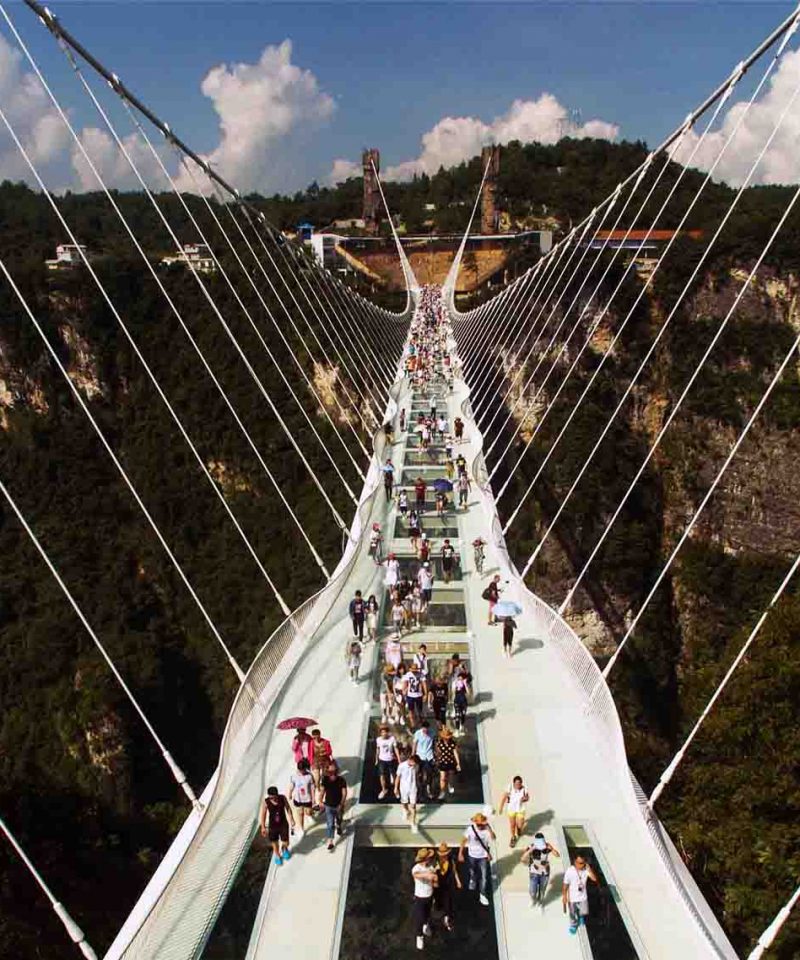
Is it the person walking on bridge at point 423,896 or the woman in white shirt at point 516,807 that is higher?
the woman in white shirt at point 516,807

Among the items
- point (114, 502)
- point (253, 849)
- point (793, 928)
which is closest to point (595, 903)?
point (253, 849)

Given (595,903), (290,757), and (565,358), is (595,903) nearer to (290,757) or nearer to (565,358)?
(290,757)

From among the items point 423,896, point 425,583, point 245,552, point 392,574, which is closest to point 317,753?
point 423,896

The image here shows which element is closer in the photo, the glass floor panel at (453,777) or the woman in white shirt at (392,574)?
the glass floor panel at (453,777)

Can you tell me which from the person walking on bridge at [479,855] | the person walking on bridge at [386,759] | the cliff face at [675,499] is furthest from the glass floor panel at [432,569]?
the cliff face at [675,499]

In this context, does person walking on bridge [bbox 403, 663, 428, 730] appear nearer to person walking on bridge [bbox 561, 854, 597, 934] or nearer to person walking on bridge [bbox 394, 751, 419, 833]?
person walking on bridge [bbox 394, 751, 419, 833]

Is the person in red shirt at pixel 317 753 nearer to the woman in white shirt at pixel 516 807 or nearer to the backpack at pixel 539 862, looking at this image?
the woman in white shirt at pixel 516 807

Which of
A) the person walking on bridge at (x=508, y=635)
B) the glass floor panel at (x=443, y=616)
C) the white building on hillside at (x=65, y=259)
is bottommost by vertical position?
the person walking on bridge at (x=508, y=635)
